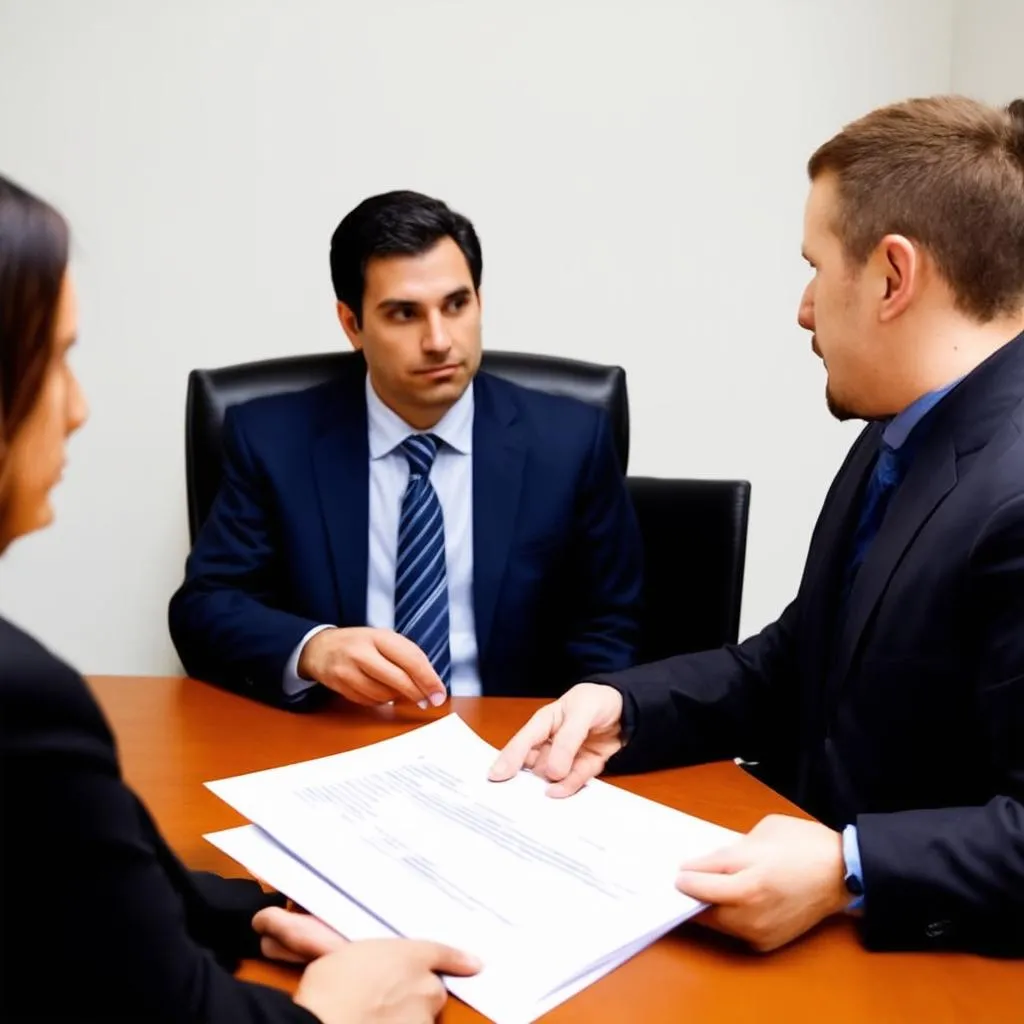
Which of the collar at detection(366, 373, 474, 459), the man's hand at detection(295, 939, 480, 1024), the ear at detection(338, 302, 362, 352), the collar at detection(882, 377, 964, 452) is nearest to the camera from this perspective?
the man's hand at detection(295, 939, 480, 1024)

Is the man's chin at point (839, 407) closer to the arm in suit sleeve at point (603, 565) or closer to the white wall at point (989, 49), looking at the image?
the arm in suit sleeve at point (603, 565)

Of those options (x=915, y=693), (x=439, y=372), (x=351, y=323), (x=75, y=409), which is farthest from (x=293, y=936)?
(x=351, y=323)

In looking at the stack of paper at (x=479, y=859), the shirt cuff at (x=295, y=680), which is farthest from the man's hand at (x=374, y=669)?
the stack of paper at (x=479, y=859)

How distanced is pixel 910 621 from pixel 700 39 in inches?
66.3

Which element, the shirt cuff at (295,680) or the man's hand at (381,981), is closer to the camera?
→ the man's hand at (381,981)

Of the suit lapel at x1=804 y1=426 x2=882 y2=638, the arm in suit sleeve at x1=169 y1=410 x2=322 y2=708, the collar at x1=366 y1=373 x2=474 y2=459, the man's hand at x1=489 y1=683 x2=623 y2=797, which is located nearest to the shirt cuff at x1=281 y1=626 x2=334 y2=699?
the arm in suit sleeve at x1=169 y1=410 x2=322 y2=708

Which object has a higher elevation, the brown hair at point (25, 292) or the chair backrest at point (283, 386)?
the brown hair at point (25, 292)

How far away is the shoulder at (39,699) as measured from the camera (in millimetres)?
525

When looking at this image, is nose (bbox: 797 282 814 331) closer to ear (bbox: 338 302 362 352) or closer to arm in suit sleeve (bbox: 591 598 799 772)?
arm in suit sleeve (bbox: 591 598 799 772)

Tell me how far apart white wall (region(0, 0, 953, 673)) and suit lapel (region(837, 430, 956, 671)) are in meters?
1.34

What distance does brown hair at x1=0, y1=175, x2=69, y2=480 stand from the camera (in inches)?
24.6

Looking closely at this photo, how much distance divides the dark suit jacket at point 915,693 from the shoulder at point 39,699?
62cm

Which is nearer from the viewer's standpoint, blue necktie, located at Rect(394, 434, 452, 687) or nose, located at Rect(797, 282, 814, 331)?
nose, located at Rect(797, 282, 814, 331)

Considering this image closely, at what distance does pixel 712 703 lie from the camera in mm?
1295
